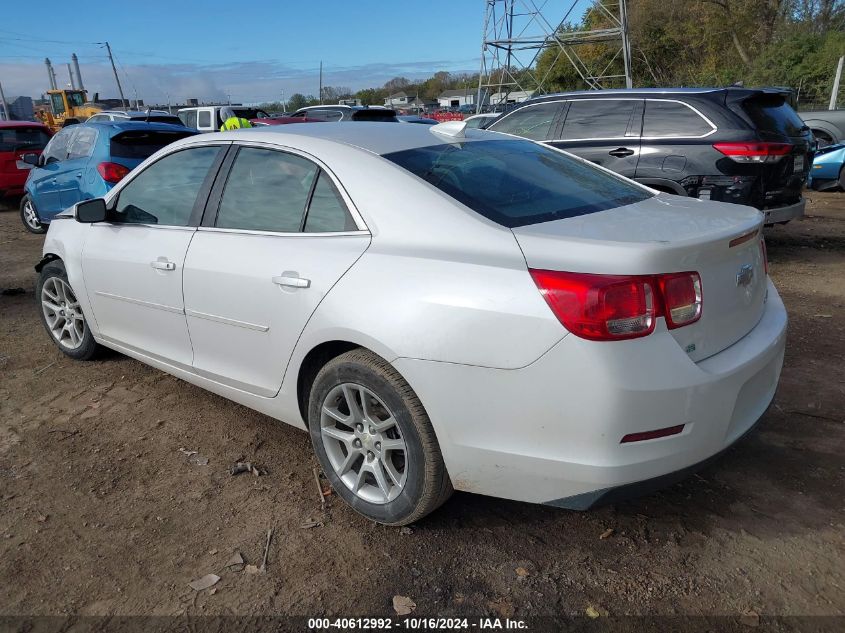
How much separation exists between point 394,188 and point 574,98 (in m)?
5.63

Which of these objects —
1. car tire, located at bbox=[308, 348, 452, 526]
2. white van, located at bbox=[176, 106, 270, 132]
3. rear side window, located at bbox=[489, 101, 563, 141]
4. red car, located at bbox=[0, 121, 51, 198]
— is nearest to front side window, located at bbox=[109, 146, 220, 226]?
car tire, located at bbox=[308, 348, 452, 526]

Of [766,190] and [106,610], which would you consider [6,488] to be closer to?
[106,610]

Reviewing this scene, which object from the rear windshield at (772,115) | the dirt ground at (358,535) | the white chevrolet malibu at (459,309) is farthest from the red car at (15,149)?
the rear windshield at (772,115)

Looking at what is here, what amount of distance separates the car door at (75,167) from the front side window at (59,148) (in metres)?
0.19

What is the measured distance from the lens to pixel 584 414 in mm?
2158

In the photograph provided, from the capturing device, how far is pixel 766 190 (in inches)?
253

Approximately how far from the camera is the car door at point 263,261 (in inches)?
110

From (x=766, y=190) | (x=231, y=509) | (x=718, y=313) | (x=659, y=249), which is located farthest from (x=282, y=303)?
(x=766, y=190)

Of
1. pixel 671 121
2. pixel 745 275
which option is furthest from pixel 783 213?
pixel 745 275

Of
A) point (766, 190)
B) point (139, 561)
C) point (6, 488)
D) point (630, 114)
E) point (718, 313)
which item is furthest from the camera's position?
point (630, 114)

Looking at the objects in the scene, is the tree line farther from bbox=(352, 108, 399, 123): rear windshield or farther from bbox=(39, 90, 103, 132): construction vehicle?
bbox=(39, 90, 103, 132): construction vehicle

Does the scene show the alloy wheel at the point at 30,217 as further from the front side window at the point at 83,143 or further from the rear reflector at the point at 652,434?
the rear reflector at the point at 652,434

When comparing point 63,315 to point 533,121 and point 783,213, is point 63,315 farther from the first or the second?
point 783,213

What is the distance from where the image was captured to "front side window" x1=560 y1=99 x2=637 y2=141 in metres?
7.14
